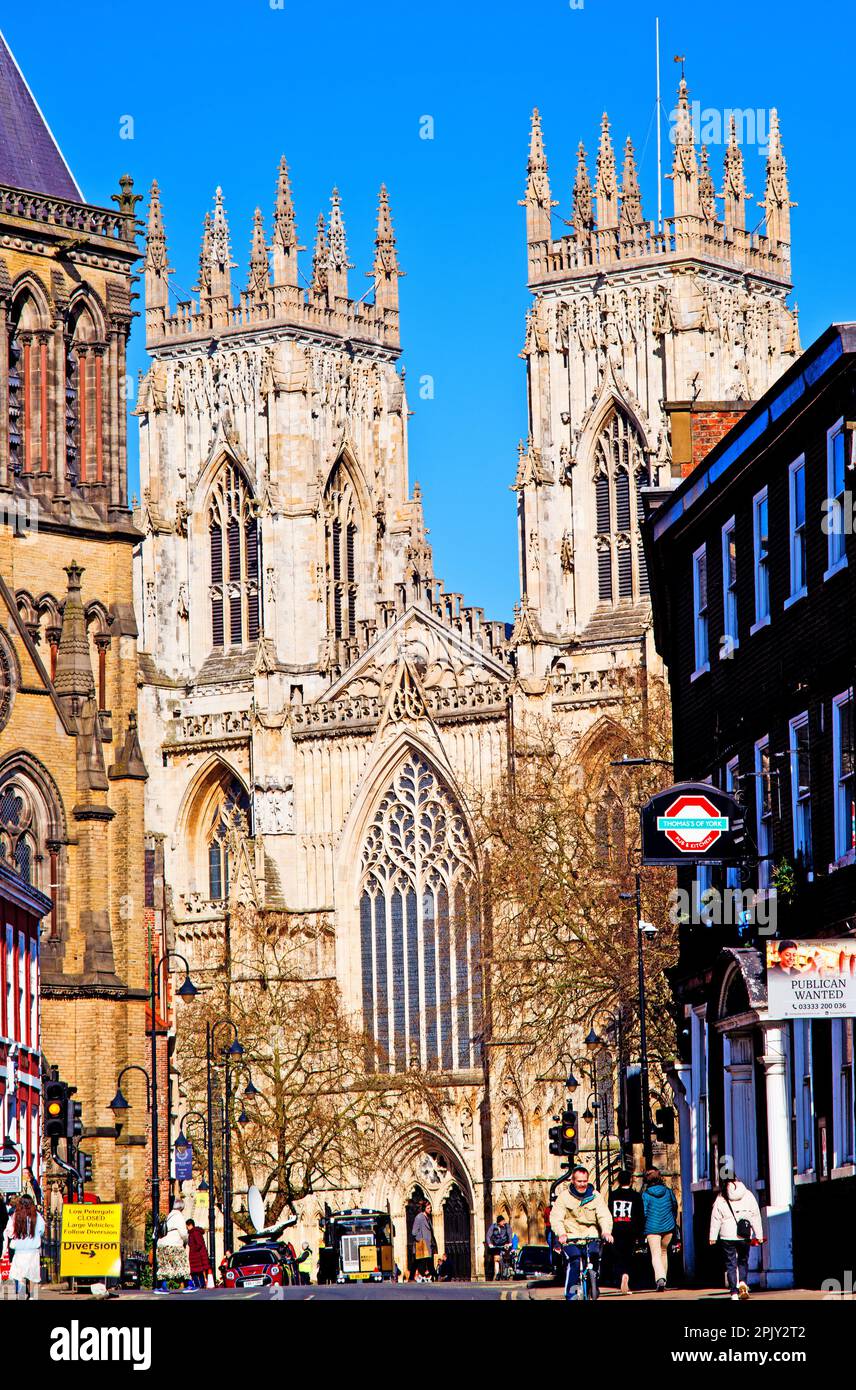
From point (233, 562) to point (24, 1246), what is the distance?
6532 cm

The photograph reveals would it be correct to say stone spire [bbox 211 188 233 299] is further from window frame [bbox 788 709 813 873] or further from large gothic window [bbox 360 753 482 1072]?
window frame [bbox 788 709 813 873]

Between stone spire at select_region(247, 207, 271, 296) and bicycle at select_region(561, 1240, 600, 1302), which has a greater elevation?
stone spire at select_region(247, 207, 271, 296)

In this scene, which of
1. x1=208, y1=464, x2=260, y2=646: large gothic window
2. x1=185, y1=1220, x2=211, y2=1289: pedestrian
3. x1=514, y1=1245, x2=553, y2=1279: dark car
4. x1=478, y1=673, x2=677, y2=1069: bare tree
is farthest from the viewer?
x1=208, y1=464, x2=260, y2=646: large gothic window

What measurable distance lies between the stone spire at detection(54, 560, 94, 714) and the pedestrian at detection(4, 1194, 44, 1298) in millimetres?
28169

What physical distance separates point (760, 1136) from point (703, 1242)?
3.62 m

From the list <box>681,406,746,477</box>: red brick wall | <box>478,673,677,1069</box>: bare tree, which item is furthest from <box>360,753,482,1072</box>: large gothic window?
<box>681,406,746,477</box>: red brick wall

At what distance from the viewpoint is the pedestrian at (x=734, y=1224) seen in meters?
33.1

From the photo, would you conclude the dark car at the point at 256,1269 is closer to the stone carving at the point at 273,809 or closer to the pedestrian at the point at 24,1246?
the pedestrian at the point at 24,1246

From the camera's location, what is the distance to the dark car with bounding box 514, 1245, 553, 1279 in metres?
64.4

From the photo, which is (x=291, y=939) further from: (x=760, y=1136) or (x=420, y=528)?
(x=760, y=1136)

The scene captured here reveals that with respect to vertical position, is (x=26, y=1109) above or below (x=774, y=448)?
below
